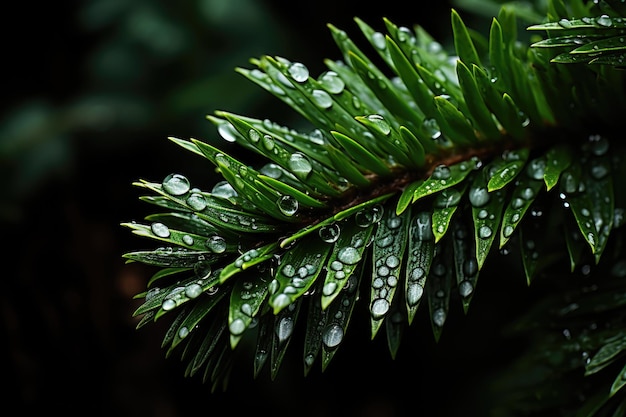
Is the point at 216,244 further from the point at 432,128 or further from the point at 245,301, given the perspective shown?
the point at 432,128

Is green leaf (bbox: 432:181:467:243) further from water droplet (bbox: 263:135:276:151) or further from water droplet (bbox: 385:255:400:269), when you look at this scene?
water droplet (bbox: 263:135:276:151)

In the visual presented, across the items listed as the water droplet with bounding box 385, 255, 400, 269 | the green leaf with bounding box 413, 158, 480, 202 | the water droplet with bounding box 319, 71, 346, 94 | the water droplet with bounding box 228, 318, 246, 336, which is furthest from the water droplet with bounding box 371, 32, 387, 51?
the water droplet with bounding box 228, 318, 246, 336

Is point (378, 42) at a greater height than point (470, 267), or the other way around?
point (378, 42)

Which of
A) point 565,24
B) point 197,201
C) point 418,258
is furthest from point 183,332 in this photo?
point 565,24

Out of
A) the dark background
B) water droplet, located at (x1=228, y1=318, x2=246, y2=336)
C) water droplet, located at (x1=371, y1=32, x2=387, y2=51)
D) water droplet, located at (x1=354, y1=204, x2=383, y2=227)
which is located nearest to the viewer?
water droplet, located at (x1=228, y1=318, x2=246, y2=336)

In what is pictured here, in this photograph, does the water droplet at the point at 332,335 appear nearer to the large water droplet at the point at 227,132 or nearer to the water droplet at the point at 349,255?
the water droplet at the point at 349,255

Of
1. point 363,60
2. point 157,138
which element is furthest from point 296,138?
point 157,138
